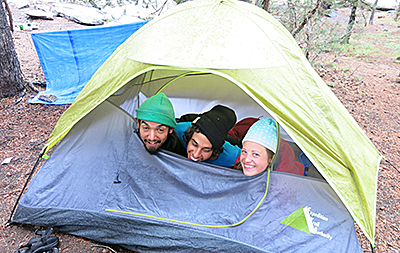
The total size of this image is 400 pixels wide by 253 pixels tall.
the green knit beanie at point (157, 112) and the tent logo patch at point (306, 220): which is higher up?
the green knit beanie at point (157, 112)

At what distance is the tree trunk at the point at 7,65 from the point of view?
4008mm

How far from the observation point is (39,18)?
996 cm

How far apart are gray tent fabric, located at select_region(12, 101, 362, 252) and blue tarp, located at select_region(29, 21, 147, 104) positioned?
2695 millimetres

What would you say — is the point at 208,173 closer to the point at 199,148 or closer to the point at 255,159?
the point at 199,148

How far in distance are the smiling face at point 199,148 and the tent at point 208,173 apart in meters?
0.10

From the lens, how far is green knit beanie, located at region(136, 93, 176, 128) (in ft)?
7.20

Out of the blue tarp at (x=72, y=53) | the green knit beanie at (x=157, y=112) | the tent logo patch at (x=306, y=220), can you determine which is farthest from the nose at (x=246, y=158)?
the blue tarp at (x=72, y=53)

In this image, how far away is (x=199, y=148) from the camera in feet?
7.22

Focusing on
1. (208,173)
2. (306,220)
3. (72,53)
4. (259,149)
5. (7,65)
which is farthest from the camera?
(72,53)

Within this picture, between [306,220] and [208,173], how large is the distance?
770 millimetres

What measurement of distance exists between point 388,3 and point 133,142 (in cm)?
2579

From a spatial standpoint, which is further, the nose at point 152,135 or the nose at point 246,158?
the nose at point 152,135

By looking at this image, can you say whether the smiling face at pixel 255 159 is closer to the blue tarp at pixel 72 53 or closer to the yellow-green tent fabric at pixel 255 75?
the yellow-green tent fabric at pixel 255 75

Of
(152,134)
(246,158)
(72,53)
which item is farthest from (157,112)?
(72,53)
